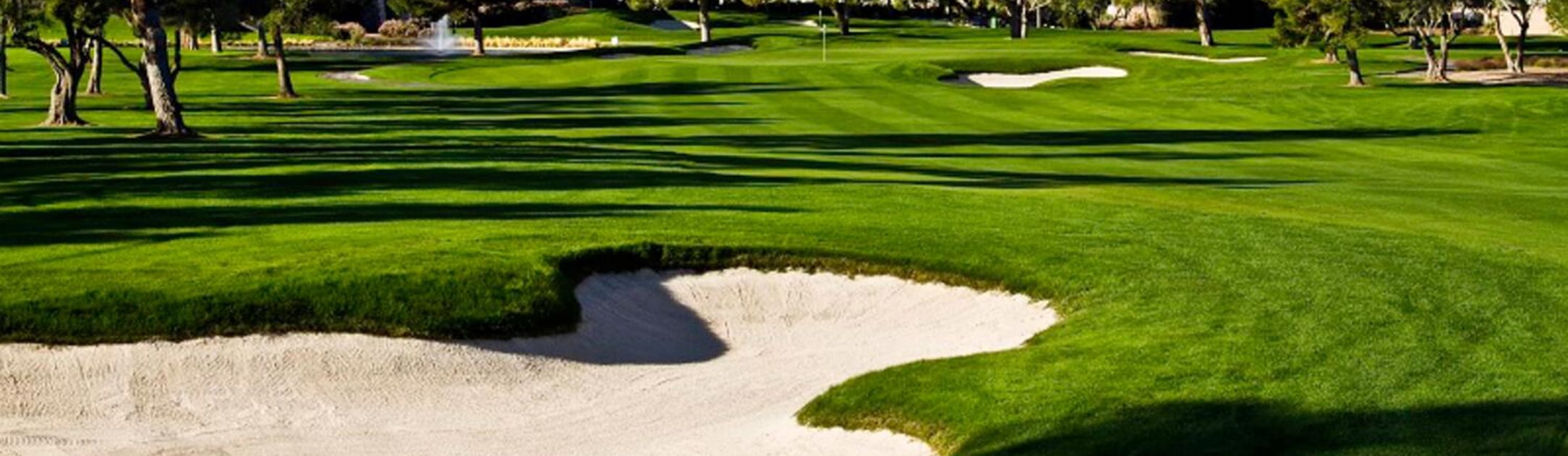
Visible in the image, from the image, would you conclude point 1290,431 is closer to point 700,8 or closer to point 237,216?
point 237,216

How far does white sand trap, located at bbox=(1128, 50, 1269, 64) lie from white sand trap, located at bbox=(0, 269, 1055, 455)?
69.4 meters

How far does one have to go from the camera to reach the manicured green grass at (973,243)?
52.2ft

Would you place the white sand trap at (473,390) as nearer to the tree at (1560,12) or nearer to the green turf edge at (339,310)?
the green turf edge at (339,310)

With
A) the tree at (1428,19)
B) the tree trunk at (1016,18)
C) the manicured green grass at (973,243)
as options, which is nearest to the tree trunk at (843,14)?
the tree trunk at (1016,18)

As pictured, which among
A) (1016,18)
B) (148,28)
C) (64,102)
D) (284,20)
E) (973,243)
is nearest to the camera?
(973,243)

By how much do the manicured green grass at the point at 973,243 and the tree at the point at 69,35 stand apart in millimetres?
1381

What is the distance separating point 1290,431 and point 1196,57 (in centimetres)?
8116

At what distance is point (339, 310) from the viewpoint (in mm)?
19141

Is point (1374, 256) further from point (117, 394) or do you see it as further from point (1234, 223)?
point (117, 394)

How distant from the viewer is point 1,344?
17.9m

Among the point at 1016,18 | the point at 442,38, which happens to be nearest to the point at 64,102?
the point at 1016,18

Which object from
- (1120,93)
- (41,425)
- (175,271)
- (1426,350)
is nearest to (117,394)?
(41,425)

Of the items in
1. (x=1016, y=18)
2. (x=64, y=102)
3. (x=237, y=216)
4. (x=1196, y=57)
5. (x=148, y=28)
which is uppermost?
(x=148, y=28)

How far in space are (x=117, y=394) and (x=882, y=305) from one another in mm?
8154
